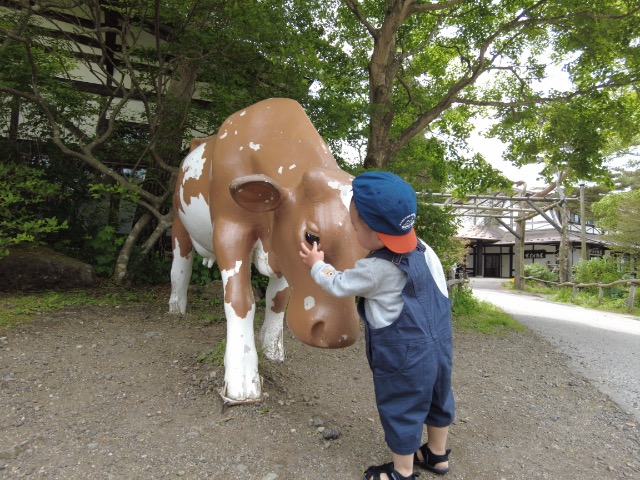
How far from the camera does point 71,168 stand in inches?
279

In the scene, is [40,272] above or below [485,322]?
above

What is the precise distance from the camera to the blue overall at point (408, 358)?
74.5 inches

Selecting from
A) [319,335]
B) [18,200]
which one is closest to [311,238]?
[319,335]

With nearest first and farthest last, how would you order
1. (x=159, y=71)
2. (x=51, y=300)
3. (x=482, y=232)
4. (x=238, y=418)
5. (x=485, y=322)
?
(x=238, y=418), (x=51, y=300), (x=159, y=71), (x=485, y=322), (x=482, y=232)

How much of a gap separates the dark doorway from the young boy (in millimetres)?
29250

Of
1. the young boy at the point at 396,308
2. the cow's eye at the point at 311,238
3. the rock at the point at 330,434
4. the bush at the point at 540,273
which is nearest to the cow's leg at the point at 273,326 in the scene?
the rock at the point at 330,434

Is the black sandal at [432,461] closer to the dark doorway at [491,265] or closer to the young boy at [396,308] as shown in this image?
the young boy at [396,308]

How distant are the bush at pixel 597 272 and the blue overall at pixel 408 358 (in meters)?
16.9

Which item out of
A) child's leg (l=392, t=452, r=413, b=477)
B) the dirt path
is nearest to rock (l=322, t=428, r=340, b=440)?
the dirt path

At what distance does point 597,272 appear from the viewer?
1644cm

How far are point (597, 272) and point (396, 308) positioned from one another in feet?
58.1

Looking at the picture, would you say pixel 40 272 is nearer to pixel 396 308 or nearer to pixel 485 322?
pixel 396 308

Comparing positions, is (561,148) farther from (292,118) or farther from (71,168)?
(71,168)

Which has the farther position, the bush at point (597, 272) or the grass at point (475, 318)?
the bush at point (597, 272)
